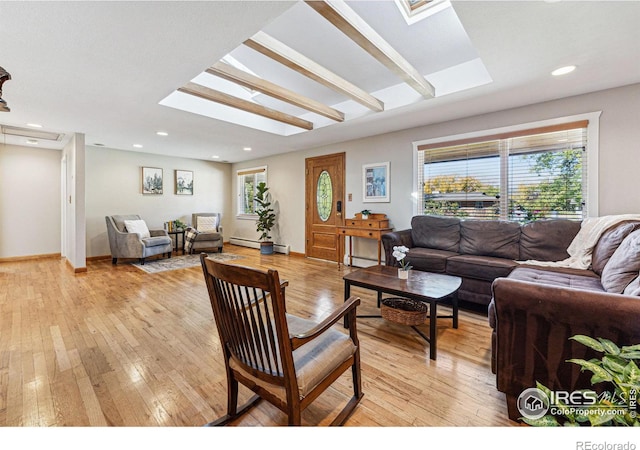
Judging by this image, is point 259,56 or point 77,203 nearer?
point 259,56

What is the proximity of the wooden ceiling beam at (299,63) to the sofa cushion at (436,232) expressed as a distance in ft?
5.79

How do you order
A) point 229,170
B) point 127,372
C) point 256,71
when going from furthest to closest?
point 229,170
point 256,71
point 127,372

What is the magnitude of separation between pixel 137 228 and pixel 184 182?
1.88 m

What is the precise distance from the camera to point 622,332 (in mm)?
1234

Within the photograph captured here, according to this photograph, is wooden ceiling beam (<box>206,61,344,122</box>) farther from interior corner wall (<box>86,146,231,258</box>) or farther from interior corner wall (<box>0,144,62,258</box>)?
interior corner wall (<box>0,144,62,258</box>)

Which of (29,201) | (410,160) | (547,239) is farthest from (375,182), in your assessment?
(29,201)

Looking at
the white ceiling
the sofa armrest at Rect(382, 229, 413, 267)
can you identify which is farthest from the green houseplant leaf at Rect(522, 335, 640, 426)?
the sofa armrest at Rect(382, 229, 413, 267)

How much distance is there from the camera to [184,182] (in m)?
7.03

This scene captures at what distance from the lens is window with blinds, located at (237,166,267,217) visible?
7184 mm

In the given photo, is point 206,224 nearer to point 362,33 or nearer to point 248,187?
point 248,187
